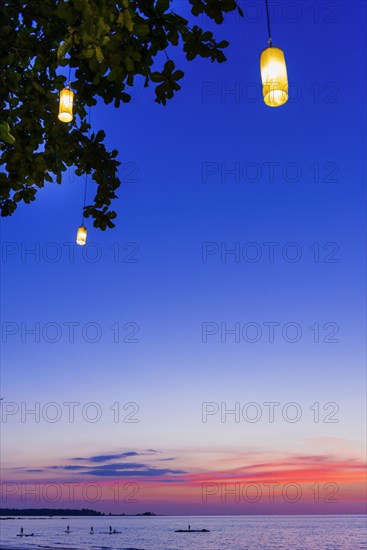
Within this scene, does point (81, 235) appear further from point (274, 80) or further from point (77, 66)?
point (274, 80)

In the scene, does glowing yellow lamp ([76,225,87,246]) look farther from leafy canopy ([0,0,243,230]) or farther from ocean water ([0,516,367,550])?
ocean water ([0,516,367,550])

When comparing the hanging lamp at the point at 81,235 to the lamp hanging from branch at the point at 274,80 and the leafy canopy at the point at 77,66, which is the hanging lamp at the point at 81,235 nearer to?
the leafy canopy at the point at 77,66

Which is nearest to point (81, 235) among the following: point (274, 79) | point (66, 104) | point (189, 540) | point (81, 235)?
point (81, 235)

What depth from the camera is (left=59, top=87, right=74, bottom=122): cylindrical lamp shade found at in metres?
4.04

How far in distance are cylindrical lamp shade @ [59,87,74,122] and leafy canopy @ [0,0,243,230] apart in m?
0.11

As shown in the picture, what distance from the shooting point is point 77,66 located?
4.09 m

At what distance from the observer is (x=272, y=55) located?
11.1 ft

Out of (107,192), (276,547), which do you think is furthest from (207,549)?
(107,192)

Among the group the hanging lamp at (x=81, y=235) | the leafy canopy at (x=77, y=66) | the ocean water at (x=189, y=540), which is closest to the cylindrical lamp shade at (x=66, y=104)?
the leafy canopy at (x=77, y=66)

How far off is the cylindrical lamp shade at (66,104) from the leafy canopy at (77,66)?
0.36 feet

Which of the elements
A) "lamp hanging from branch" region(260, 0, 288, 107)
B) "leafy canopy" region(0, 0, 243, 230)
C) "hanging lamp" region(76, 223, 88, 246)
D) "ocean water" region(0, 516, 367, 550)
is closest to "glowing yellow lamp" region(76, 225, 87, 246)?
"hanging lamp" region(76, 223, 88, 246)

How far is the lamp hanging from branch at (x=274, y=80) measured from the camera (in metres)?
3.29

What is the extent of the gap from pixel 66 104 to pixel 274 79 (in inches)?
60.7

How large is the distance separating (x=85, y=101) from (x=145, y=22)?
81cm
